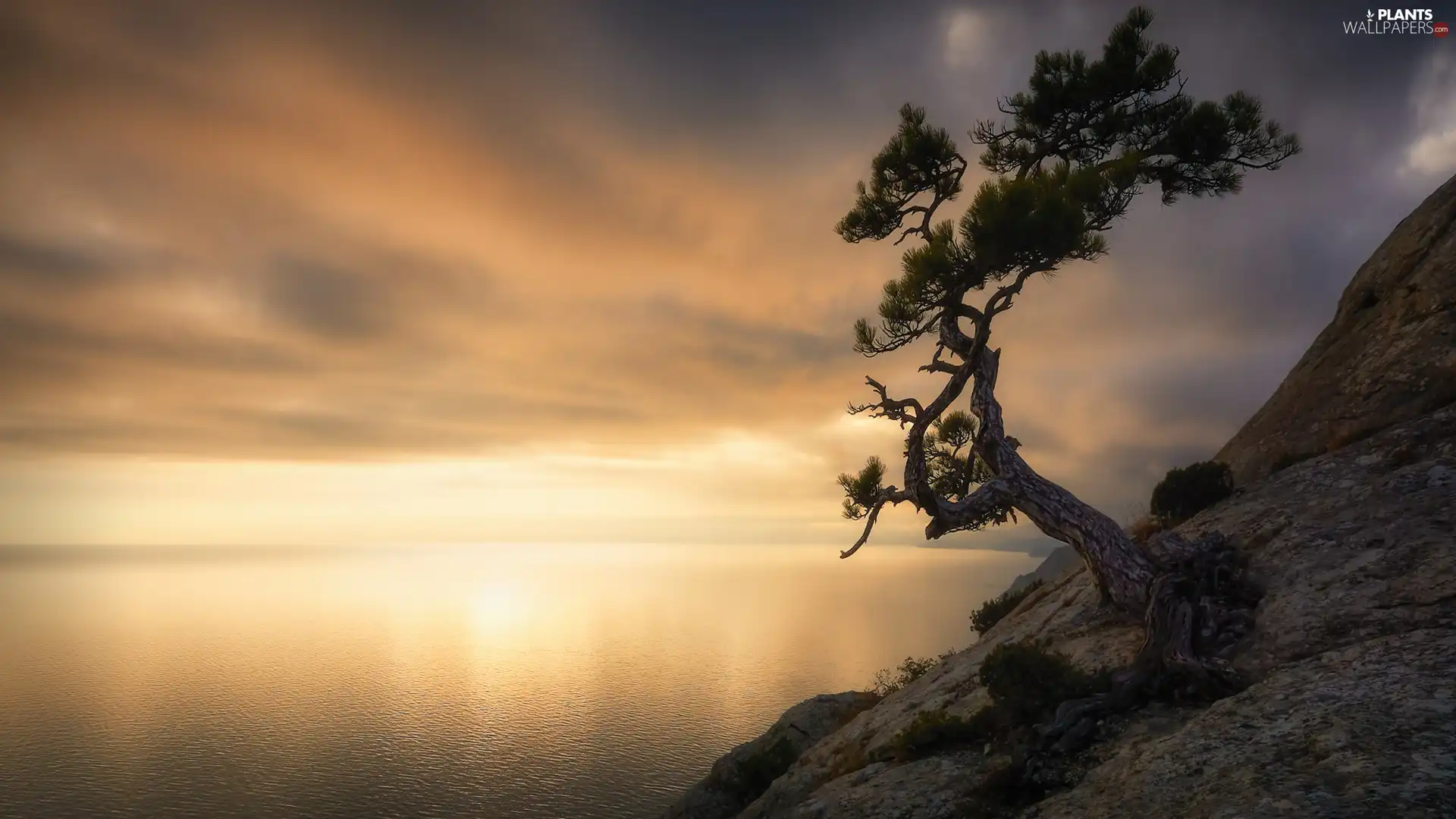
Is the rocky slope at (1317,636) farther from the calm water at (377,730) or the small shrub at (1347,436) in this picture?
the calm water at (377,730)

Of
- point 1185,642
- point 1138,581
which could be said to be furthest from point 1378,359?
point 1185,642

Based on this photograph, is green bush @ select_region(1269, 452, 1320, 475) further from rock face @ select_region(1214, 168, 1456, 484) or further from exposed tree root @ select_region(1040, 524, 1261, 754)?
exposed tree root @ select_region(1040, 524, 1261, 754)

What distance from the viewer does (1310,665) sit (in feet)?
41.6

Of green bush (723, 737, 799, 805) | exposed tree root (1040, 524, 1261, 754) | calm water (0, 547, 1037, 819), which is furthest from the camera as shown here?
calm water (0, 547, 1037, 819)

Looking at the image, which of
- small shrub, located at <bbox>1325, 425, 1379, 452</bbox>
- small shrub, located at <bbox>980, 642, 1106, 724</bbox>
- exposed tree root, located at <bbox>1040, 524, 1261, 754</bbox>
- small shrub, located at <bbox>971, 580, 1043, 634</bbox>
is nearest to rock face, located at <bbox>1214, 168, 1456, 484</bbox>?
small shrub, located at <bbox>1325, 425, 1379, 452</bbox>

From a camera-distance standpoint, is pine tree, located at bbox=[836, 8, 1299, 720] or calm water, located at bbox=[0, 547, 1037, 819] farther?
calm water, located at bbox=[0, 547, 1037, 819]

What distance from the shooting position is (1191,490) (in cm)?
2273

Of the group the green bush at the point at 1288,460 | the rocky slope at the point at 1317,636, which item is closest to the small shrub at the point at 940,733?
the rocky slope at the point at 1317,636

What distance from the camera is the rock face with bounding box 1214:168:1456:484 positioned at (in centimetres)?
1998

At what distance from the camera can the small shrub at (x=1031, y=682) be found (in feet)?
50.7

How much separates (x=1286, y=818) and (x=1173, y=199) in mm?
21828

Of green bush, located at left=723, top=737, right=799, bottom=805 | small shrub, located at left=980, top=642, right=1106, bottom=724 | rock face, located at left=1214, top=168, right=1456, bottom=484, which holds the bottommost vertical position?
green bush, located at left=723, top=737, right=799, bottom=805

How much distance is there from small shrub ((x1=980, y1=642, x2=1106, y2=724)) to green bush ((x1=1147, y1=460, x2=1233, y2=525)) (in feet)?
30.1

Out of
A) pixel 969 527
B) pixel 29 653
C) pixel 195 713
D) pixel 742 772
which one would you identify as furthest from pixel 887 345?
pixel 29 653
